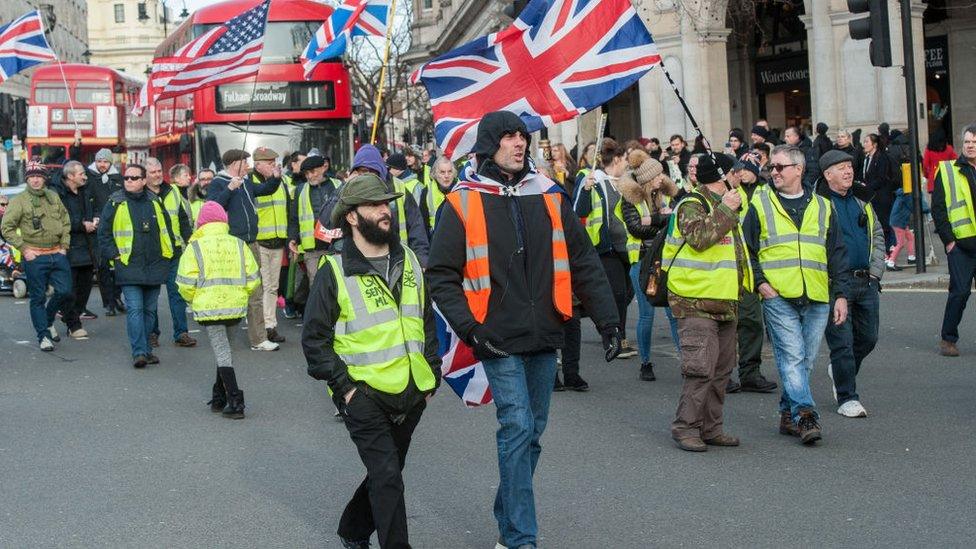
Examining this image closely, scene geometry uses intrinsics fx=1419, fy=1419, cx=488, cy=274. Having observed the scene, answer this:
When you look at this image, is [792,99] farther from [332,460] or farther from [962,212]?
[332,460]

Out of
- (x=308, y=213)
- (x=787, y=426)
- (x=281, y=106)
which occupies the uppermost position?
(x=281, y=106)

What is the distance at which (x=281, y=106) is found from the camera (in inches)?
972

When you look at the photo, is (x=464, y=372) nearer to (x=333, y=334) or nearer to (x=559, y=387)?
(x=333, y=334)

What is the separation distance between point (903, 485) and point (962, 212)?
455cm

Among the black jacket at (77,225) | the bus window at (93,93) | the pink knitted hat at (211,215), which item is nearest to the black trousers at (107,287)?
the black jacket at (77,225)

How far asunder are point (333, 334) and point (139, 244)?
7.63m

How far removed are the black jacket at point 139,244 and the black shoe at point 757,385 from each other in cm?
559

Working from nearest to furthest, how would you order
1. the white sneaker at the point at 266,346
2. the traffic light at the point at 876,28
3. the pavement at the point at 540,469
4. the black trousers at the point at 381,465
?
the black trousers at the point at 381,465 → the pavement at the point at 540,469 → the white sneaker at the point at 266,346 → the traffic light at the point at 876,28

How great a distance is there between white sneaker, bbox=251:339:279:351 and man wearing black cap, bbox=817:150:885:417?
20.0 ft

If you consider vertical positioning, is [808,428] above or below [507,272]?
below

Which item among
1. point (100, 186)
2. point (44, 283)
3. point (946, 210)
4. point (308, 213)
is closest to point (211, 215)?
point (308, 213)

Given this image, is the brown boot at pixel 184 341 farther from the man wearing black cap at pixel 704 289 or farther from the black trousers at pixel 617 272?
the man wearing black cap at pixel 704 289

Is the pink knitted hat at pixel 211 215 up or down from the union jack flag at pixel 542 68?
down

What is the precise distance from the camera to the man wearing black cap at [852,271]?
876 cm
